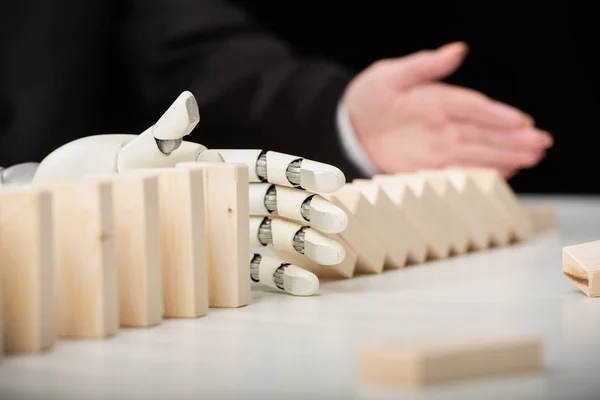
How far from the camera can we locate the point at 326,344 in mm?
907

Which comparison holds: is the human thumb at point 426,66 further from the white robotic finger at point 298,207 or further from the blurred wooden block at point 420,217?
the white robotic finger at point 298,207

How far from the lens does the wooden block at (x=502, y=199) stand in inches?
69.6

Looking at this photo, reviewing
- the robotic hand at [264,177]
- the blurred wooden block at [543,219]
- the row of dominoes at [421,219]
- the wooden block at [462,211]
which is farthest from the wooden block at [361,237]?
the blurred wooden block at [543,219]

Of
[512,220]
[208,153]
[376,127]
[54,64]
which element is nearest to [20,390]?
[208,153]

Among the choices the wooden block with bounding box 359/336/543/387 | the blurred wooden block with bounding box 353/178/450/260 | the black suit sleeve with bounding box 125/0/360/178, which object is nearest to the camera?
the wooden block with bounding box 359/336/543/387

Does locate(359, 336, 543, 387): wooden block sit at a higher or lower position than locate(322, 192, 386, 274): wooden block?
lower

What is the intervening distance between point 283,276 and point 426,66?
126 centimetres

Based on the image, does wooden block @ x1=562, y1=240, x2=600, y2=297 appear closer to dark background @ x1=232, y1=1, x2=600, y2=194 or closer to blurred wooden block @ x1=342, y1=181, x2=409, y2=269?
blurred wooden block @ x1=342, y1=181, x2=409, y2=269

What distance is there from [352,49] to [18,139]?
4.42 feet

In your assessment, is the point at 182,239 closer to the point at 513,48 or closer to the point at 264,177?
the point at 264,177

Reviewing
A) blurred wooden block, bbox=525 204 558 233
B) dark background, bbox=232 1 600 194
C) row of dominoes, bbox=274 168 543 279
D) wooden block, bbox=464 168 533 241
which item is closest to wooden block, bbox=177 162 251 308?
Result: row of dominoes, bbox=274 168 543 279

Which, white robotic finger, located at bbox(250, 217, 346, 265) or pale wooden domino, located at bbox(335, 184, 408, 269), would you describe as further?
pale wooden domino, located at bbox(335, 184, 408, 269)

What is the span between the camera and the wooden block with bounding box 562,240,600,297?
1.16 metres

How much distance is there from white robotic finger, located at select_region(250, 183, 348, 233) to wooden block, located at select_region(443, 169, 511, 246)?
549mm
